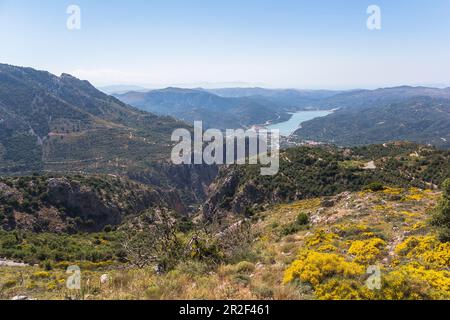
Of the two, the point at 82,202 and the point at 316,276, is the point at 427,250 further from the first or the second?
the point at 82,202

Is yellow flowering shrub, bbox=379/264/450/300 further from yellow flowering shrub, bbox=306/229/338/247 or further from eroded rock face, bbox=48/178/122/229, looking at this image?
eroded rock face, bbox=48/178/122/229

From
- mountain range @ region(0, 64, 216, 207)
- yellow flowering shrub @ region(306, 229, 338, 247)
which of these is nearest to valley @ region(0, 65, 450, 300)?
yellow flowering shrub @ region(306, 229, 338, 247)

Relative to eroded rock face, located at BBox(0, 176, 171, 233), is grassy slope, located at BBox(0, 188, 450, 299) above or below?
above

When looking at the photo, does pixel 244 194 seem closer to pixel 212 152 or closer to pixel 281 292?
pixel 281 292

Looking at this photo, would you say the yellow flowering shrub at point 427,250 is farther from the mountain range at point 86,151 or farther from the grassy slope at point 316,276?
the mountain range at point 86,151
